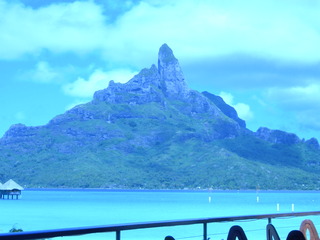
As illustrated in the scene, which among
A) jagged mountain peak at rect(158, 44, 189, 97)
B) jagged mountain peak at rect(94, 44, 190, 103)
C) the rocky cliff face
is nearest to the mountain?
the rocky cliff face

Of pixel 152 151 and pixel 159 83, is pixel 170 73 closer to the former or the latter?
pixel 159 83

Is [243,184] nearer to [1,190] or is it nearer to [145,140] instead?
[145,140]

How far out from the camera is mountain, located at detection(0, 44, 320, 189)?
333 ft

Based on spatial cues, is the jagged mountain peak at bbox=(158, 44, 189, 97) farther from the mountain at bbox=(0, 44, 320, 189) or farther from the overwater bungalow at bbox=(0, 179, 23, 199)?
the overwater bungalow at bbox=(0, 179, 23, 199)

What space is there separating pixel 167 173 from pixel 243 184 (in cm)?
1199

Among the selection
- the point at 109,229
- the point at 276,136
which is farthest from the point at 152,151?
the point at 109,229

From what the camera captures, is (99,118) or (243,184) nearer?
(243,184)

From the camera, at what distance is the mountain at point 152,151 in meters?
101

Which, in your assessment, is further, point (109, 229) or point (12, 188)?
point (12, 188)

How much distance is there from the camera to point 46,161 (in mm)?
103562

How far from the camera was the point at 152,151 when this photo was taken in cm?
11031

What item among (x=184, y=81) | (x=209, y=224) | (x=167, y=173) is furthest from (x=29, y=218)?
(x=184, y=81)

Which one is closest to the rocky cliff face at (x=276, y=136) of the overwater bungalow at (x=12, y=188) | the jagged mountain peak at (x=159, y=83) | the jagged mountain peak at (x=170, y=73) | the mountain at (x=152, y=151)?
the mountain at (x=152, y=151)

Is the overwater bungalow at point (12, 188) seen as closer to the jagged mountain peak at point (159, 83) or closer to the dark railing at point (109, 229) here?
the jagged mountain peak at point (159, 83)
